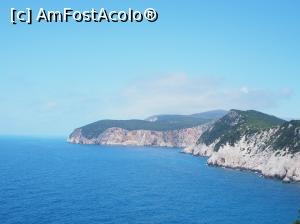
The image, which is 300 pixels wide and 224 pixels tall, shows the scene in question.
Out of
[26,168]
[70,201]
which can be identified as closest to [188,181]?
[70,201]

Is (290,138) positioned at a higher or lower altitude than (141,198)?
higher

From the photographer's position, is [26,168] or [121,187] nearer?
[121,187]

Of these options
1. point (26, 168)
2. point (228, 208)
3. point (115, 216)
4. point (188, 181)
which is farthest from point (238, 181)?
point (26, 168)

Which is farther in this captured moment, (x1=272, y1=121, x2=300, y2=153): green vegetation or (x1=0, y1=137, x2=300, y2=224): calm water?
(x1=272, y1=121, x2=300, y2=153): green vegetation

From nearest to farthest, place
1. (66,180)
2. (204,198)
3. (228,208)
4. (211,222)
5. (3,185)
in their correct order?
(211,222), (228,208), (204,198), (3,185), (66,180)

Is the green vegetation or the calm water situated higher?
the green vegetation

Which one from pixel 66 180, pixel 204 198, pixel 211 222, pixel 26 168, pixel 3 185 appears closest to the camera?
pixel 211 222

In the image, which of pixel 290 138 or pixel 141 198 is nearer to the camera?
pixel 141 198

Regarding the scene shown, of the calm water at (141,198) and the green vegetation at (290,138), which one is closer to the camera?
the calm water at (141,198)

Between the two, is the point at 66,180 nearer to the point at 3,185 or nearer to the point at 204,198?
the point at 3,185

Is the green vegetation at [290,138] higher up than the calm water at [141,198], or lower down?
higher up

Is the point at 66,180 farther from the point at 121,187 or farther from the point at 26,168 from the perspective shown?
the point at 26,168
